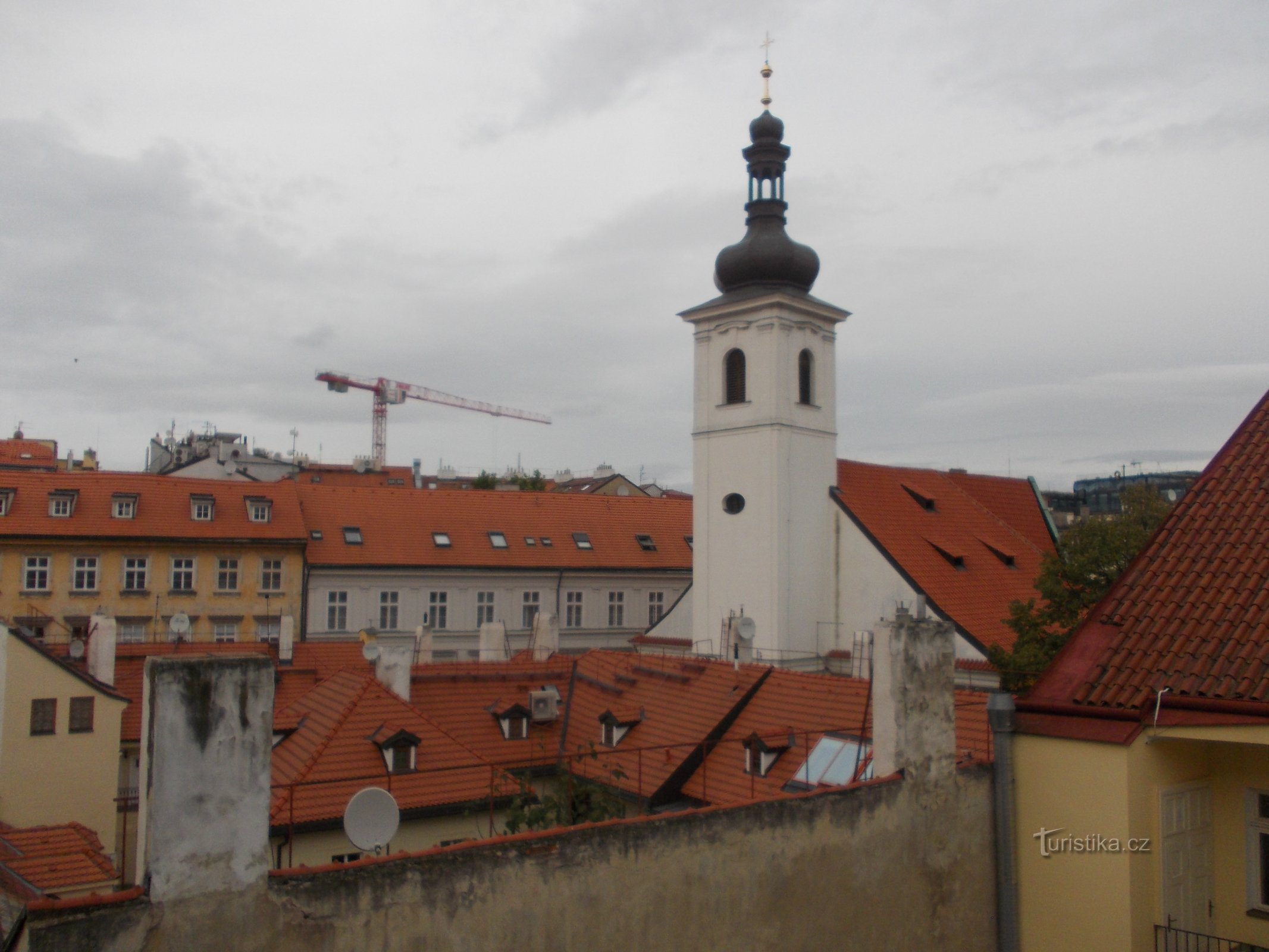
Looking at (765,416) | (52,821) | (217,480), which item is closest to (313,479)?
(217,480)

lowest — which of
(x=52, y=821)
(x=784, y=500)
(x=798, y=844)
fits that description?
(x=52, y=821)

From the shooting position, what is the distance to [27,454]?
77938mm

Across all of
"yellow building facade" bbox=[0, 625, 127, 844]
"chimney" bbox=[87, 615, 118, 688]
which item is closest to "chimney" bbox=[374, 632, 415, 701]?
"yellow building facade" bbox=[0, 625, 127, 844]

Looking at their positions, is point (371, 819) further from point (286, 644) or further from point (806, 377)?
point (806, 377)

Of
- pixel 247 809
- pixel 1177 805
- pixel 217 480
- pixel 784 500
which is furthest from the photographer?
pixel 217 480

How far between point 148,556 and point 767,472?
2269 centimetres

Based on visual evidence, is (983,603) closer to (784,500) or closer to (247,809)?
(784,500)

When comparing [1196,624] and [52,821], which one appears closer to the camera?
[1196,624]

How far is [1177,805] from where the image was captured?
9.12 m

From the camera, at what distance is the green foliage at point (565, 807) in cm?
1166

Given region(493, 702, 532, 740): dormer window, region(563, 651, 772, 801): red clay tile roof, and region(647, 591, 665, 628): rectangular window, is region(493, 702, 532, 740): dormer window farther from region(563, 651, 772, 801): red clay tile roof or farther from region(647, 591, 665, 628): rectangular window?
region(647, 591, 665, 628): rectangular window

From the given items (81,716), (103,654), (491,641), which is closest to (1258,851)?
(81,716)

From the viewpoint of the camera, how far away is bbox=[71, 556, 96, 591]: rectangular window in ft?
120

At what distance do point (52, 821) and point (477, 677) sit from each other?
859 cm
